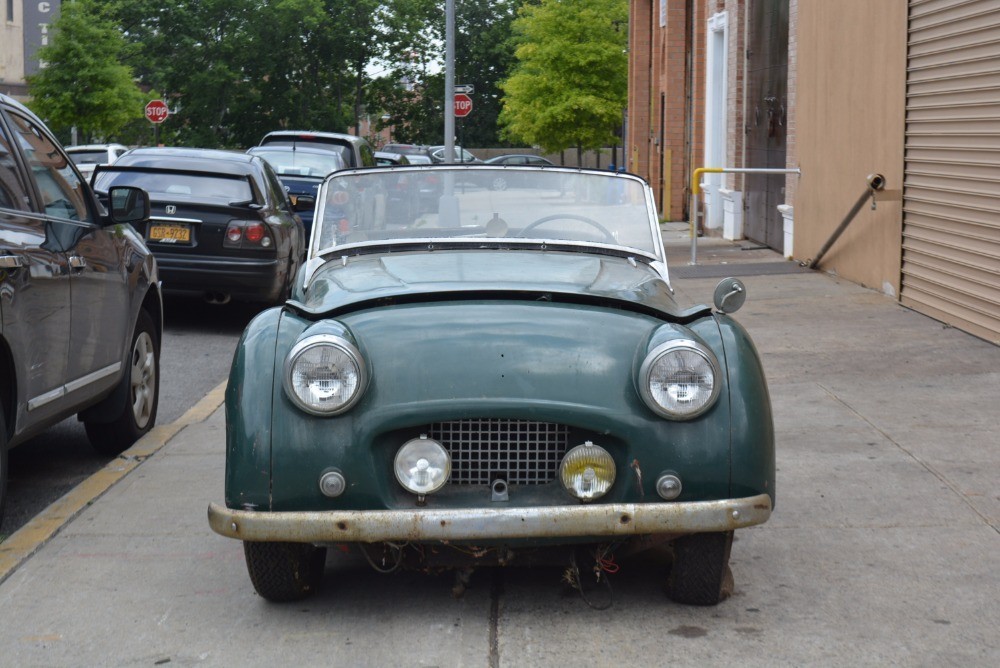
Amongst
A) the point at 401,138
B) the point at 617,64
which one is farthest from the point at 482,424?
the point at 401,138

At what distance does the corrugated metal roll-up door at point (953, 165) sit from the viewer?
10.7 metres

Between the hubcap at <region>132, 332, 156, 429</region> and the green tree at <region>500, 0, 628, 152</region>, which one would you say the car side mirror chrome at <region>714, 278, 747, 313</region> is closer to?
the hubcap at <region>132, 332, 156, 429</region>

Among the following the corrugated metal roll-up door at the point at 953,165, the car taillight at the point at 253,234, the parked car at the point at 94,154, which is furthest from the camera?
the parked car at the point at 94,154

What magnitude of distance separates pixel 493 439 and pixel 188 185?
27.8ft

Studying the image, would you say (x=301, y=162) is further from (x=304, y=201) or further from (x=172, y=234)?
(x=304, y=201)

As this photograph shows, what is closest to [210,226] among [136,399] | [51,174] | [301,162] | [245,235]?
[245,235]

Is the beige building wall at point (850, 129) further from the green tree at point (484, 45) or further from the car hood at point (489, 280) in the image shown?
the green tree at point (484, 45)

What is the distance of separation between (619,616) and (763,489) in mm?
639

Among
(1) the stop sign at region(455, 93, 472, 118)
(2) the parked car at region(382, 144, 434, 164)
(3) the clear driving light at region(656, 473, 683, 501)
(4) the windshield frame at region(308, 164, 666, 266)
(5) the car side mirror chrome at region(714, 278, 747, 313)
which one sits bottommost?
(3) the clear driving light at region(656, 473, 683, 501)

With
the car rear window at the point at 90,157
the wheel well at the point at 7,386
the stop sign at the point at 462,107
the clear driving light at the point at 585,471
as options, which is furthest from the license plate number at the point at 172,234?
the stop sign at the point at 462,107

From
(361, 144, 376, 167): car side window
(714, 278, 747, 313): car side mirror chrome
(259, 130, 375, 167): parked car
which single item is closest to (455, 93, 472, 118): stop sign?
(361, 144, 376, 167): car side window

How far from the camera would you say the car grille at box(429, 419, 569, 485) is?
4.31 metres

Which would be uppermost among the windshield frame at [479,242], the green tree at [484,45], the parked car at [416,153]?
the green tree at [484,45]

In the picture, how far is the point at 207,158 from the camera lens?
12.6 metres
